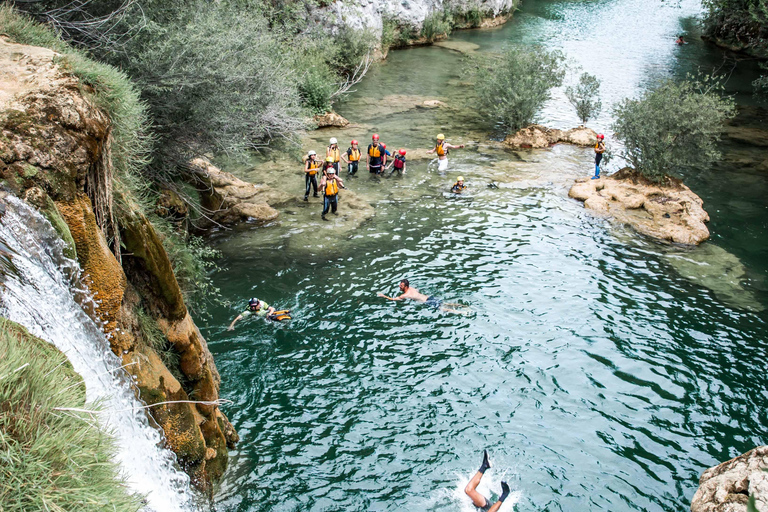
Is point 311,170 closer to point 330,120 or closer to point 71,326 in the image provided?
point 330,120

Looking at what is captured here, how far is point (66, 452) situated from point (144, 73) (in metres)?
11.5

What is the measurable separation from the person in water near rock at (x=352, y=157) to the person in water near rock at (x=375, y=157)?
0.57m

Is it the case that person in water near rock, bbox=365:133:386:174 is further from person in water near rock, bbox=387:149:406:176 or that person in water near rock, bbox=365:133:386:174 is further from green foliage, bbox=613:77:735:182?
green foliage, bbox=613:77:735:182

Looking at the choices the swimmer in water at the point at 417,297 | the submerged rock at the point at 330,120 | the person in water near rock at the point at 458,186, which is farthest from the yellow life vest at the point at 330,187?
the submerged rock at the point at 330,120

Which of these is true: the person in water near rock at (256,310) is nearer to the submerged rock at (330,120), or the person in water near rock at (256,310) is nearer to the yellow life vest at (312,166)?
the yellow life vest at (312,166)

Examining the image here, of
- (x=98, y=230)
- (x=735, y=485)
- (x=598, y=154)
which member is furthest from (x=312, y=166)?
(x=735, y=485)

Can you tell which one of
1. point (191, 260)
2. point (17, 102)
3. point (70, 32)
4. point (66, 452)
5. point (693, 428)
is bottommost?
point (693, 428)

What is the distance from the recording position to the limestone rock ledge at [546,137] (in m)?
27.4

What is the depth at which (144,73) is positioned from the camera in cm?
1324

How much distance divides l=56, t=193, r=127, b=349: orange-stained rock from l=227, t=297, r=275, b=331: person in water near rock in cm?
664

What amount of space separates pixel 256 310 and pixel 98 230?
715 centimetres

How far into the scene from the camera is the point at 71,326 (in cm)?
625

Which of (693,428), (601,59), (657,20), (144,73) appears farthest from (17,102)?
(657,20)

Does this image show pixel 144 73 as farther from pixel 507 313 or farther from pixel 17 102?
pixel 507 313
